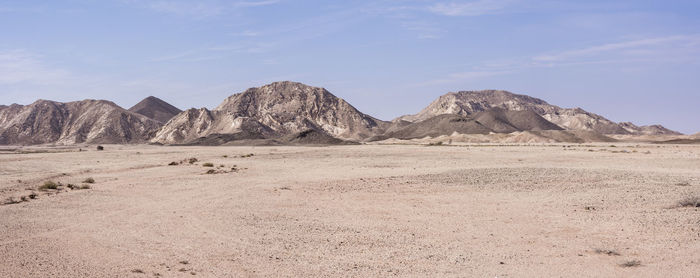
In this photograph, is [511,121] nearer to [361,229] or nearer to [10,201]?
[10,201]

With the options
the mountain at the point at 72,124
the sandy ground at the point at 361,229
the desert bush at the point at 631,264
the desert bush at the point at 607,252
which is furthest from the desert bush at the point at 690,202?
the mountain at the point at 72,124

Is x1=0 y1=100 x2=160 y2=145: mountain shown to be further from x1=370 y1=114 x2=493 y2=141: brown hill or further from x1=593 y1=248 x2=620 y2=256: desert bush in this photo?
x1=593 y1=248 x2=620 y2=256: desert bush

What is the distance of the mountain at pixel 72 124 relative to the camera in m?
156

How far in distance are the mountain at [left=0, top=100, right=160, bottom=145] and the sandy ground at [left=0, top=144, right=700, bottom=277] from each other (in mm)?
140111

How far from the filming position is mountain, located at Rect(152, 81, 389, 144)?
14938 cm

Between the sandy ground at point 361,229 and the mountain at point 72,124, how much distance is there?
140 meters

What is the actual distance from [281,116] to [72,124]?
6434 cm

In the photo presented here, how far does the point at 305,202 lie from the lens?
64.4 ft

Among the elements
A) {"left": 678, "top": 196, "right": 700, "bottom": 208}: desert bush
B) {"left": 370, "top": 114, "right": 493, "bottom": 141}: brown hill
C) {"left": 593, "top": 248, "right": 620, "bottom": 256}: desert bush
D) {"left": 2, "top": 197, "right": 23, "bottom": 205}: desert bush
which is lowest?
{"left": 593, "top": 248, "right": 620, "bottom": 256}: desert bush

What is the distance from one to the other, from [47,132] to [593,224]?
584ft

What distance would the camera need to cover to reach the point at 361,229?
14.7 m

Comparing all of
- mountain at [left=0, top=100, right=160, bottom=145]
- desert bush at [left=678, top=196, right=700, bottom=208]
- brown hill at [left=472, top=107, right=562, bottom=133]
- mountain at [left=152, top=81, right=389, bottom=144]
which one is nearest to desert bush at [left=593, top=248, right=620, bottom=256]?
desert bush at [left=678, top=196, right=700, bottom=208]

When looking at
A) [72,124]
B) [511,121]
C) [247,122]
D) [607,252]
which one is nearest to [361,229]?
[607,252]

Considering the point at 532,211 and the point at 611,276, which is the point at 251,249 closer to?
the point at 611,276
